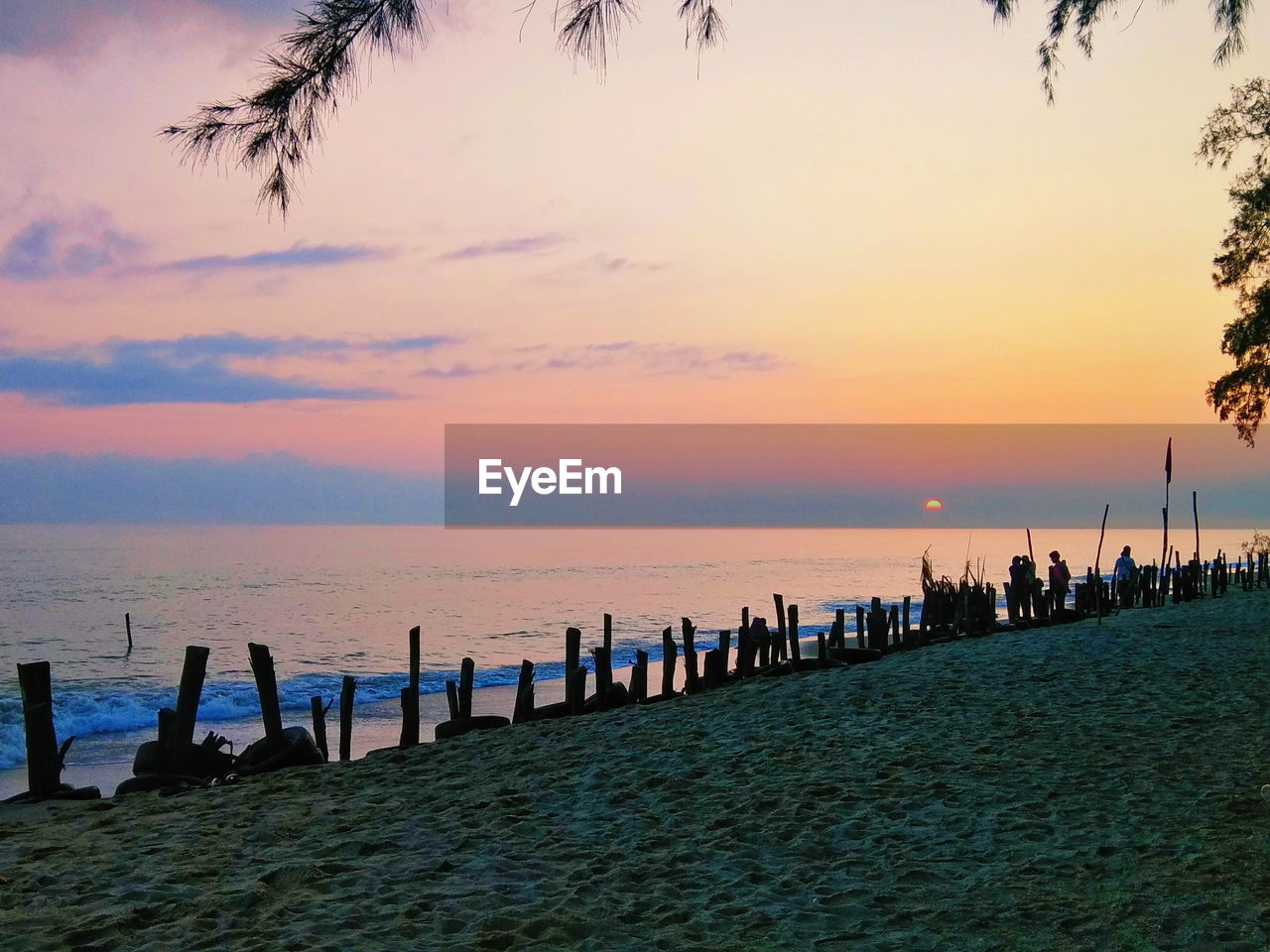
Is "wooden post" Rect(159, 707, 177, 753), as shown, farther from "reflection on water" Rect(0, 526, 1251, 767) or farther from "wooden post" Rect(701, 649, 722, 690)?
"reflection on water" Rect(0, 526, 1251, 767)

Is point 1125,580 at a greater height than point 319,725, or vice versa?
A: point 1125,580

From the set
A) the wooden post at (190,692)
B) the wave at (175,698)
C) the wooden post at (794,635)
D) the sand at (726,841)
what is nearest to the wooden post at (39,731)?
the sand at (726,841)

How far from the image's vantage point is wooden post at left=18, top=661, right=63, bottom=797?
31.4 feet

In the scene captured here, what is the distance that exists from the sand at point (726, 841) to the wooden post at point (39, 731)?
775mm

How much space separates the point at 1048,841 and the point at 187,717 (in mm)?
8282

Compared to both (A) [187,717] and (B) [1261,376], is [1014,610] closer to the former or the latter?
(B) [1261,376]

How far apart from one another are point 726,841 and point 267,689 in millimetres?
7030

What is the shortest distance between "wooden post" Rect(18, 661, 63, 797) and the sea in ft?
22.2

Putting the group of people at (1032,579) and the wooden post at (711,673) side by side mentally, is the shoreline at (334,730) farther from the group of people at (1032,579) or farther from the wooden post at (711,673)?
the wooden post at (711,673)

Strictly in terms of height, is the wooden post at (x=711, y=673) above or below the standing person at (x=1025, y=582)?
below

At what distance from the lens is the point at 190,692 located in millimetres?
10531

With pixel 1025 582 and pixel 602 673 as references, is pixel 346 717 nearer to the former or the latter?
pixel 602 673

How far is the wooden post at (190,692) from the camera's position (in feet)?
33.3

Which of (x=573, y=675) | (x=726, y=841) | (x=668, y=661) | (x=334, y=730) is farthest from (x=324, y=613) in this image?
(x=726, y=841)
